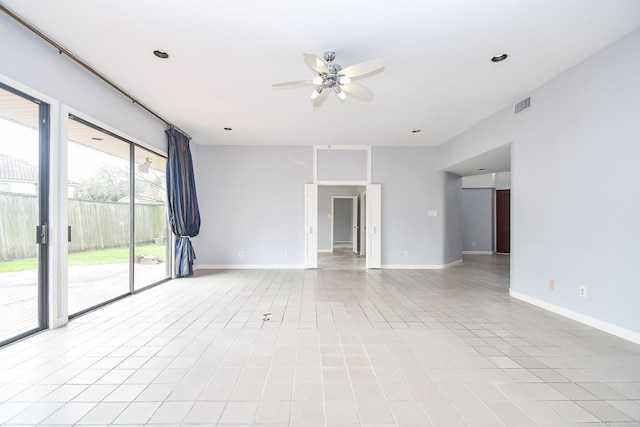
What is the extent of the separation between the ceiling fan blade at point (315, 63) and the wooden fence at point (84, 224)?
2850mm

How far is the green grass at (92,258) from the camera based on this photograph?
255 cm

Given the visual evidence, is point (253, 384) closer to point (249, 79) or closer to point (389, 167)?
point (249, 79)

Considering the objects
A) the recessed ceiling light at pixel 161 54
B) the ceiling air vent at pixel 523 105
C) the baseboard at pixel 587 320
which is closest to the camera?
the baseboard at pixel 587 320

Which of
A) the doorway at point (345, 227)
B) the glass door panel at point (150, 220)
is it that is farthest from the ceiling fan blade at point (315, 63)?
the doorway at point (345, 227)

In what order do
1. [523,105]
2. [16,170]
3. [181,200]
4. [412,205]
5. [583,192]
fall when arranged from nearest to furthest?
[16,170], [583,192], [523,105], [181,200], [412,205]

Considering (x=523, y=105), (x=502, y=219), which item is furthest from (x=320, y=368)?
(x=502, y=219)

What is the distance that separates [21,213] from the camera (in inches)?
104

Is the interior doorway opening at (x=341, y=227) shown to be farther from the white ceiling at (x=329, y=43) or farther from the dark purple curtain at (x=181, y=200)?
the white ceiling at (x=329, y=43)

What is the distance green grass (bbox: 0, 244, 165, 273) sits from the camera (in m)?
2.55

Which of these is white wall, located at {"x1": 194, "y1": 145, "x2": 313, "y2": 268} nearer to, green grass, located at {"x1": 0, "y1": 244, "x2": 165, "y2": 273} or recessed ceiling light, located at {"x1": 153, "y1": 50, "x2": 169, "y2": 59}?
green grass, located at {"x1": 0, "y1": 244, "x2": 165, "y2": 273}

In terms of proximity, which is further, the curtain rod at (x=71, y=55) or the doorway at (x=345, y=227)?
the doorway at (x=345, y=227)

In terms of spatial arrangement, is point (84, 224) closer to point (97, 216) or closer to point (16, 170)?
point (97, 216)

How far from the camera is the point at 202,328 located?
2.96 m

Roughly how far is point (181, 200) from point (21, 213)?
9.14 feet
